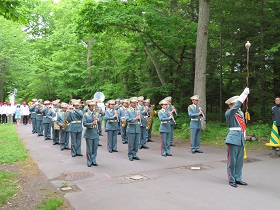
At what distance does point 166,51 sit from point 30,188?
46.1ft

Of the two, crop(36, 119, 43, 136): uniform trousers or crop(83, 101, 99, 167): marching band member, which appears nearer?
crop(83, 101, 99, 167): marching band member

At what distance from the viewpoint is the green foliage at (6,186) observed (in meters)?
6.06

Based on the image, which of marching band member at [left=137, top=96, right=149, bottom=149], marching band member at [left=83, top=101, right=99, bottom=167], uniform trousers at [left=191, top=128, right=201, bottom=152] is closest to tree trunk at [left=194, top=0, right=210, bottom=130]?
marching band member at [left=137, top=96, right=149, bottom=149]

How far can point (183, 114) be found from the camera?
18.9 meters

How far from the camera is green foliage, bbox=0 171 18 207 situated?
19.9 ft

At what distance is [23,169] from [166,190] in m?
4.68

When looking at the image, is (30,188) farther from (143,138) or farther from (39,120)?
(39,120)

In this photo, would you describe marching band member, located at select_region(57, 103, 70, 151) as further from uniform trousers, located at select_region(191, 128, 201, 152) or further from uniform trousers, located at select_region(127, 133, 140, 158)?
uniform trousers, located at select_region(191, 128, 201, 152)

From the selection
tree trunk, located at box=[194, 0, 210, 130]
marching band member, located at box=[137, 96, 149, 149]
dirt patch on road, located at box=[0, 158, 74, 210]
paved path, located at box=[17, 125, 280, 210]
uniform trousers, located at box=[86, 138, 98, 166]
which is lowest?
dirt patch on road, located at box=[0, 158, 74, 210]

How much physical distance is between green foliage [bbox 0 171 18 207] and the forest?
576 cm

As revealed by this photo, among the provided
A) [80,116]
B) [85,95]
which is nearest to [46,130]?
[80,116]

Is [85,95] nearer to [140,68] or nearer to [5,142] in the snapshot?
[140,68]

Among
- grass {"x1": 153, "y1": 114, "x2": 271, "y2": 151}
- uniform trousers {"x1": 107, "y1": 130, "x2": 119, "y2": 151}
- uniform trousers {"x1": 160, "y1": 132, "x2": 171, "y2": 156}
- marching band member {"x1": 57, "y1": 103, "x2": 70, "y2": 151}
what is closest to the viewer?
uniform trousers {"x1": 160, "y1": 132, "x2": 171, "y2": 156}

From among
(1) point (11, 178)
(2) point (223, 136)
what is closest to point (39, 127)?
(1) point (11, 178)
